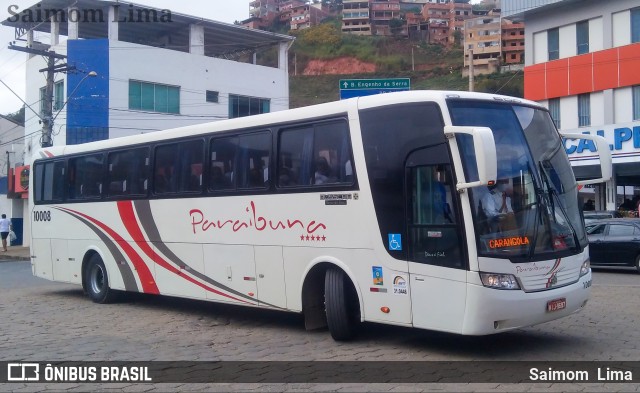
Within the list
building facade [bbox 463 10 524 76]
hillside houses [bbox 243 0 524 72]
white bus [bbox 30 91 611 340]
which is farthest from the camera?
hillside houses [bbox 243 0 524 72]

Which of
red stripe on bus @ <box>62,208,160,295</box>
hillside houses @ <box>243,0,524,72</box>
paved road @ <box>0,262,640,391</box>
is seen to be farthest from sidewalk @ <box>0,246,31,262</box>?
A: hillside houses @ <box>243,0,524,72</box>

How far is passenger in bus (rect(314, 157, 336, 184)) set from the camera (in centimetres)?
1022

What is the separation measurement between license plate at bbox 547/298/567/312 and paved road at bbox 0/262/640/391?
0.61 metres

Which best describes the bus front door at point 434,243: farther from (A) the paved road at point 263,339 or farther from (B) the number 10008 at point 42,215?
(B) the number 10008 at point 42,215

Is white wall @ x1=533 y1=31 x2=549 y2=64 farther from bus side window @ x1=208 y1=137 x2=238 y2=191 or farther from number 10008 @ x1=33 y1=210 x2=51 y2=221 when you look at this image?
bus side window @ x1=208 y1=137 x2=238 y2=191

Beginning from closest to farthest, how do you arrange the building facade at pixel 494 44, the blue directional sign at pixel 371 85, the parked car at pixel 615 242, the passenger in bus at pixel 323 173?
1. the passenger in bus at pixel 323 173
2. the blue directional sign at pixel 371 85
3. the parked car at pixel 615 242
4. the building facade at pixel 494 44

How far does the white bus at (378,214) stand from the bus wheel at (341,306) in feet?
0.07

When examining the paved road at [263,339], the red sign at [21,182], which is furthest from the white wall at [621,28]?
the red sign at [21,182]

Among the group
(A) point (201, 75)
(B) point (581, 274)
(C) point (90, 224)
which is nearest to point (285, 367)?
(B) point (581, 274)

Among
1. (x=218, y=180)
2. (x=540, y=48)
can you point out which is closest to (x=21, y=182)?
(x=540, y=48)

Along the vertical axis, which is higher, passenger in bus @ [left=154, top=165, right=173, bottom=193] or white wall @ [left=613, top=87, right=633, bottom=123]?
white wall @ [left=613, top=87, right=633, bottom=123]

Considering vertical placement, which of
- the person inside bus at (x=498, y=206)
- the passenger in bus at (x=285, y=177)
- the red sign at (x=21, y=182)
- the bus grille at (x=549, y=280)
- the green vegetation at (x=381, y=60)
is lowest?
the bus grille at (x=549, y=280)

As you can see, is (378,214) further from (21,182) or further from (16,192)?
(16,192)

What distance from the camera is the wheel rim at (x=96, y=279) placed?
15.6 meters
